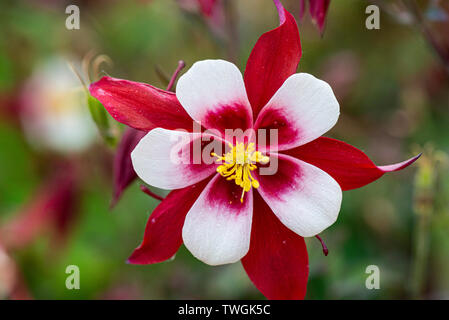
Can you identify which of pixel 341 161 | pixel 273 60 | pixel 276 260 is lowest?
pixel 276 260

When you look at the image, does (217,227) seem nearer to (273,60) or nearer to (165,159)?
(165,159)

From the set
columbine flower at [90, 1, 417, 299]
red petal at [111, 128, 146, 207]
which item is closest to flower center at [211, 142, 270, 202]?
columbine flower at [90, 1, 417, 299]

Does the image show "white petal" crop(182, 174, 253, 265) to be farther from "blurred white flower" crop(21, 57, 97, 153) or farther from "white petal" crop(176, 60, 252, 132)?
"blurred white flower" crop(21, 57, 97, 153)

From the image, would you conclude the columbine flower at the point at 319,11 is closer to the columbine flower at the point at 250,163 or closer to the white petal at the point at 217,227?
the columbine flower at the point at 250,163

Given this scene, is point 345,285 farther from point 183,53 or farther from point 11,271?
point 183,53

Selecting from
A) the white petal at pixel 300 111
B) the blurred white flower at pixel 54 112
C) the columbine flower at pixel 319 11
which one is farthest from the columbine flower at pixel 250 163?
the blurred white flower at pixel 54 112

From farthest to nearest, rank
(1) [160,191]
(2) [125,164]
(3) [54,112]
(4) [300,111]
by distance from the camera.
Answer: (3) [54,112], (1) [160,191], (2) [125,164], (4) [300,111]

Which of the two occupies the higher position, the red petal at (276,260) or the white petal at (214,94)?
the white petal at (214,94)

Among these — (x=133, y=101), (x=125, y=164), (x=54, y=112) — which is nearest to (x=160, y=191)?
(x=125, y=164)
